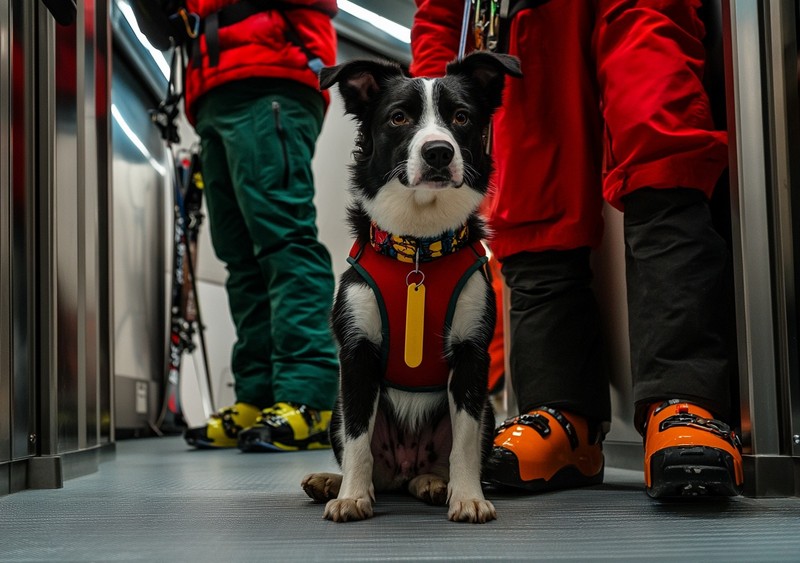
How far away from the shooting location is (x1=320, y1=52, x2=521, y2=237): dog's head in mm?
1521

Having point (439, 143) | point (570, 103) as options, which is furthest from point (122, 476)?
point (570, 103)

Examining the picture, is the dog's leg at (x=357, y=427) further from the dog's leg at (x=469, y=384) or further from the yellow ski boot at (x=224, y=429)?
the yellow ski boot at (x=224, y=429)

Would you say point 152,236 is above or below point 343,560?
above

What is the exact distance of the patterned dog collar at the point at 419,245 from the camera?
156 cm

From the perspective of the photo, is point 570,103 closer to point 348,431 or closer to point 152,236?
point 348,431

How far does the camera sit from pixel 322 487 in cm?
158

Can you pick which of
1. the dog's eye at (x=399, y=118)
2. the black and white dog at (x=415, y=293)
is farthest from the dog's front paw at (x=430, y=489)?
the dog's eye at (x=399, y=118)

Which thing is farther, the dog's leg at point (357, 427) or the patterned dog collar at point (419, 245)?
the patterned dog collar at point (419, 245)

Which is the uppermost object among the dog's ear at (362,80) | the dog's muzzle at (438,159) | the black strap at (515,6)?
the black strap at (515,6)

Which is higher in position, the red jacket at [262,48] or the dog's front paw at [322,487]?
the red jacket at [262,48]

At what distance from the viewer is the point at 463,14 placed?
204cm

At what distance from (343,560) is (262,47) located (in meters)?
2.25

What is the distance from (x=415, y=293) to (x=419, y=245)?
10 cm

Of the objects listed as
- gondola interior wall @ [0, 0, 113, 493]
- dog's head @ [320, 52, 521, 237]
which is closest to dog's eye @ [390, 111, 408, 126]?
dog's head @ [320, 52, 521, 237]
